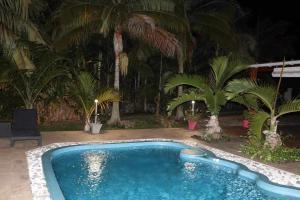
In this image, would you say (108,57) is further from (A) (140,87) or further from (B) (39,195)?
(B) (39,195)

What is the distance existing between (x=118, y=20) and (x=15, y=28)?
362 cm

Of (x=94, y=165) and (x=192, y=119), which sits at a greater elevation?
(x=192, y=119)

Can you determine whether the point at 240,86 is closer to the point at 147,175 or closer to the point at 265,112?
the point at 265,112

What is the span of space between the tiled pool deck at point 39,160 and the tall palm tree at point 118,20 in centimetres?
309

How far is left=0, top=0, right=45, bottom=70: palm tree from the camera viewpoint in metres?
12.8

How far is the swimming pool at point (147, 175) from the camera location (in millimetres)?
8094

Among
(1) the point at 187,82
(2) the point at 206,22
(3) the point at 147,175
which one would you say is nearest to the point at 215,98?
(1) the point at 187,82

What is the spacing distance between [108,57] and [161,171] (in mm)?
10290

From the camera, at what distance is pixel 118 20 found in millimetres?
14109

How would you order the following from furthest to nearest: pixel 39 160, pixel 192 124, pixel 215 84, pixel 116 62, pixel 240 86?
pixel 116 62
pixel 192 124
pixel 215 84
pixel 240 86
pixel 39 160

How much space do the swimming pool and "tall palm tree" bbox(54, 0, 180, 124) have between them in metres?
4.63

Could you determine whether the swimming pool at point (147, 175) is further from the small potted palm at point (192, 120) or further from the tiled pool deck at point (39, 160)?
the small potted palm at point (192, 120)

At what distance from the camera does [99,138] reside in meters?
12.9

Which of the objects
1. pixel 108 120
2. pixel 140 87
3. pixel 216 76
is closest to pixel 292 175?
pixel 216 76
